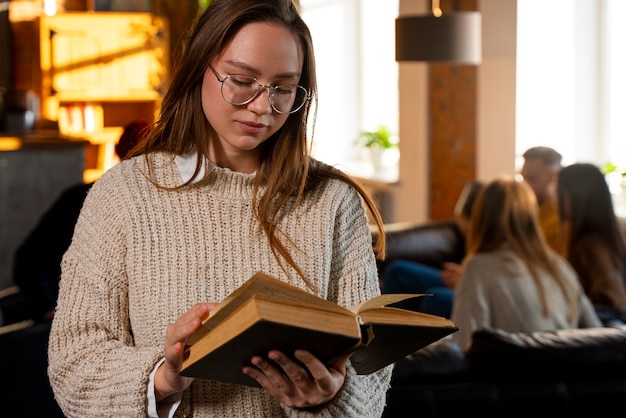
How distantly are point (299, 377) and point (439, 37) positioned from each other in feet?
13.8

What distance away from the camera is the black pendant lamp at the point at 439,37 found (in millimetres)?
5254

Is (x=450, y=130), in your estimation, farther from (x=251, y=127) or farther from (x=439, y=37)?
(x=251, y=127)

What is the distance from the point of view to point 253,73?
1.41 m

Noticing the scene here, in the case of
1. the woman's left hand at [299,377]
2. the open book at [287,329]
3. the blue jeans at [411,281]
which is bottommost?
the blue jeans at [411,281]

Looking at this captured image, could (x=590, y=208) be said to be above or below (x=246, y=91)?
below

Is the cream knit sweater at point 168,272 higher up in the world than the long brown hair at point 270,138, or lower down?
lower down

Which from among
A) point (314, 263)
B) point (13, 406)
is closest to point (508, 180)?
point (13, 406)

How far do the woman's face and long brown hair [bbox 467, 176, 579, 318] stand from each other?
2.57 m

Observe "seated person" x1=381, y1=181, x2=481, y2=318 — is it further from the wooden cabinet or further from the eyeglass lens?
the wooden cabinet

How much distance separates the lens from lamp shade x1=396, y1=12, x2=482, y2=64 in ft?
17.2

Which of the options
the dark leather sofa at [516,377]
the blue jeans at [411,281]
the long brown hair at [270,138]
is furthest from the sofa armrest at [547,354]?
the blue jeans at [411,281]

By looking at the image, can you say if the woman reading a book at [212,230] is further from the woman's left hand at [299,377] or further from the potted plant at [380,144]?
the potted plant at [380,144]

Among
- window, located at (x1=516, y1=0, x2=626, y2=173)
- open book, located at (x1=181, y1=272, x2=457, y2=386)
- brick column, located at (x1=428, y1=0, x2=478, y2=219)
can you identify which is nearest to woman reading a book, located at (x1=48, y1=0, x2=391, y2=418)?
open book, located at (x1=181, y1=272, x2=457, y2=386)

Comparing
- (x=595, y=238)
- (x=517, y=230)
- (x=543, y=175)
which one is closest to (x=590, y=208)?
(x=595, y=238)
